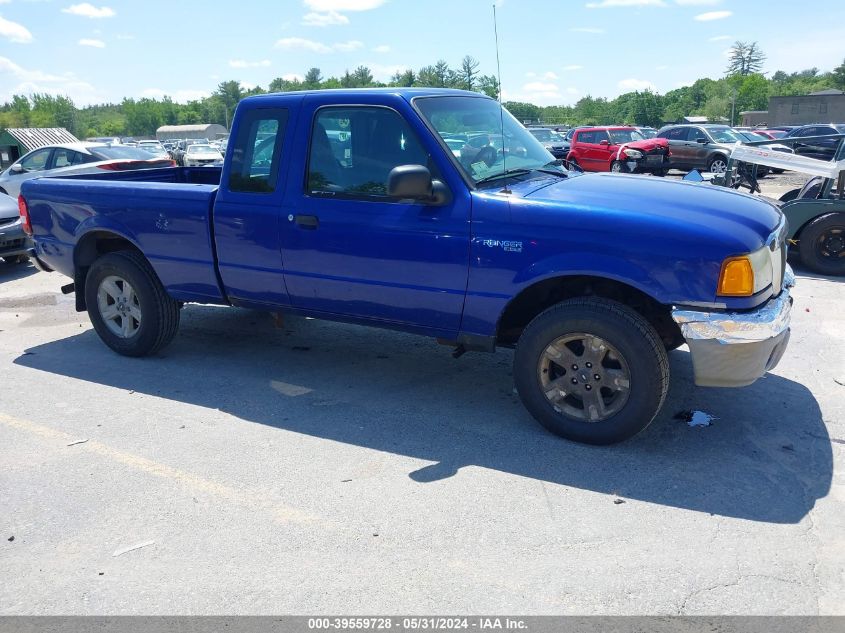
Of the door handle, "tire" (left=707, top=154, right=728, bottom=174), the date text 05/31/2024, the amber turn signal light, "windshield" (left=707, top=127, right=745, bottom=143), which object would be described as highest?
"windshield" (left=707, top=127, right=745, bottom=143)

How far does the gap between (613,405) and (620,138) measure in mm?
20571

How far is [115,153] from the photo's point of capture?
1377 cm

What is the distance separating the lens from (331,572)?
121 inches

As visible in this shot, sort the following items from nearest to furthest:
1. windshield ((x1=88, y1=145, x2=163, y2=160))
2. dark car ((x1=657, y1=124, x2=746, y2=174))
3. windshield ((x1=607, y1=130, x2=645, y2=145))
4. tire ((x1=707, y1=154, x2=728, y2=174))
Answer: windshield ((x1=88, y1=145, x2=163, y2=160)) < tire ((x1=707, y1=154, x2=728, y2=174)) < dark car ((x1=657, y1=124, x2=746, y2=174)) < windshield ((x1=607, y1=130, x2=645, y2=145))

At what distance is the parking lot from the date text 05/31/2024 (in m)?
0.06

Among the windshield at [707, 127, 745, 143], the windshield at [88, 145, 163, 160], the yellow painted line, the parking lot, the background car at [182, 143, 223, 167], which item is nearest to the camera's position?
the parking lot

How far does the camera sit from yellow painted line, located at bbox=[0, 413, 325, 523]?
3.59 metres

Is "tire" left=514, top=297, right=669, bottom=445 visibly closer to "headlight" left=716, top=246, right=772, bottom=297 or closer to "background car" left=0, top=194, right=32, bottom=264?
"headlight" left=716, top=246, right=772, bottom=297

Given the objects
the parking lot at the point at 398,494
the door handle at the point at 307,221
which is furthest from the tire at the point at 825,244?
the door handle at the point at 307,221

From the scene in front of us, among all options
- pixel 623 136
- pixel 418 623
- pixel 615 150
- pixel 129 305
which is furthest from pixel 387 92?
pixel 623 136

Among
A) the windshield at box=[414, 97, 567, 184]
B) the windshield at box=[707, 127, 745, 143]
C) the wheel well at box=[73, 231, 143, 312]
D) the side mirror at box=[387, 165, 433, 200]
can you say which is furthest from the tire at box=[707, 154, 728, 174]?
the side mirror at box=[387, 165, 433, 200]

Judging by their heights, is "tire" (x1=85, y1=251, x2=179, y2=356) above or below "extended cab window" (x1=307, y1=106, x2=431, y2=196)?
below

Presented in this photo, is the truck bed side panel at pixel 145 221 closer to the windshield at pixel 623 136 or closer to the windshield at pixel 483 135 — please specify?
the windshield at pixel 483 135

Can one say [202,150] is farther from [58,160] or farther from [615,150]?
[615,150]
